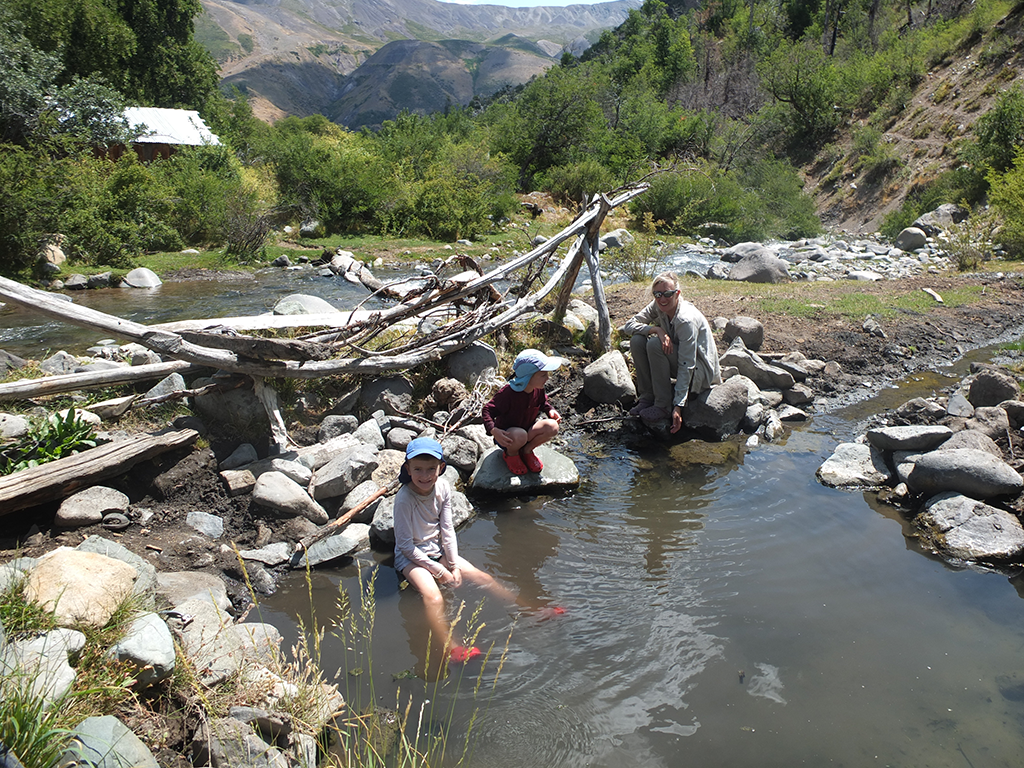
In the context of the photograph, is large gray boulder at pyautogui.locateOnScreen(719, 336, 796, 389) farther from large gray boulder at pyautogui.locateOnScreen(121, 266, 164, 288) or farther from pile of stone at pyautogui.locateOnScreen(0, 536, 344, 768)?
large gray boulder at pyautogui.locateOnScreen(121, 266, 164, 288)

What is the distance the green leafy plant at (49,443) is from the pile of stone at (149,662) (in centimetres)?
168

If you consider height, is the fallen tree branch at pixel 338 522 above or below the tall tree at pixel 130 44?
below

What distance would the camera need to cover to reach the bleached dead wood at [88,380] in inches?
204

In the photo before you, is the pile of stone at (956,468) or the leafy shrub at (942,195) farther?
the leafy shrub at (942,195)

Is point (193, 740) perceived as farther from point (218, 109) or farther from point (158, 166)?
point (218, 109)

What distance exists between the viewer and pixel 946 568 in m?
4.77

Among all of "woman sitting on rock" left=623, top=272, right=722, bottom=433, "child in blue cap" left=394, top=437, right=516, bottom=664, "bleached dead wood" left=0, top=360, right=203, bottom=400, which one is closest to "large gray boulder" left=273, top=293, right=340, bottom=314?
"bleached dead wood" left=0, top=360, right=203, bottom=400

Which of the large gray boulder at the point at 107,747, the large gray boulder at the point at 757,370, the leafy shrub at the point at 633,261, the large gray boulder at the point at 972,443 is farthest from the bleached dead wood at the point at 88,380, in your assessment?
the leafy shrub at the point at 633,261

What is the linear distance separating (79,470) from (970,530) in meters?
6.81

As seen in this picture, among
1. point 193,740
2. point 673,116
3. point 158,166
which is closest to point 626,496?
point 193,740

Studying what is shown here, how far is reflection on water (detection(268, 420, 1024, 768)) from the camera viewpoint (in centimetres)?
328

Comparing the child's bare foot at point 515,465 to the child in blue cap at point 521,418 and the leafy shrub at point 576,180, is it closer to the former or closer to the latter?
the child in blue cap at point 521,418

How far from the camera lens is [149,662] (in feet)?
9.43

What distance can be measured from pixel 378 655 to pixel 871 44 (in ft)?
184
